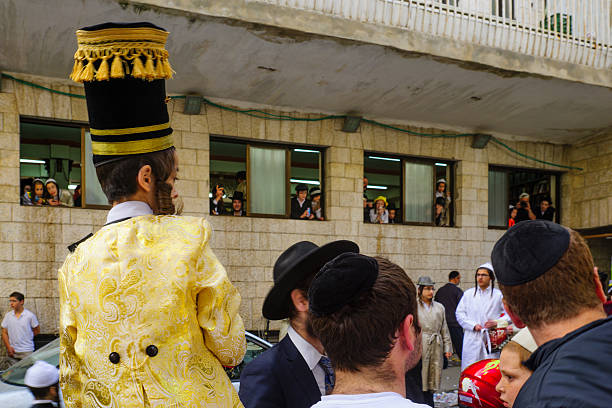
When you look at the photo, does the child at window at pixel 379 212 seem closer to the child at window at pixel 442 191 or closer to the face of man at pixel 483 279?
the child at window at pixel 442 191

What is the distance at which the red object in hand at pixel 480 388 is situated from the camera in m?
3.45

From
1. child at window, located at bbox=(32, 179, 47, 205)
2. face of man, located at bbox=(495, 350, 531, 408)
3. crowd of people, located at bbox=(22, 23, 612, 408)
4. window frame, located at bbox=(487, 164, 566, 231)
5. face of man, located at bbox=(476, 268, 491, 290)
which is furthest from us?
window frame, located at bbox=(487, 164, 566, 231)

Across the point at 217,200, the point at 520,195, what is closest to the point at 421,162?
the point at 520,195

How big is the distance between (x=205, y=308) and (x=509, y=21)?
35.3 ft

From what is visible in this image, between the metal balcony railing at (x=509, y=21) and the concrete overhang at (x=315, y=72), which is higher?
the metal balcony railing at (x=509, y=21)

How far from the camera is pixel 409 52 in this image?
9.92 metres

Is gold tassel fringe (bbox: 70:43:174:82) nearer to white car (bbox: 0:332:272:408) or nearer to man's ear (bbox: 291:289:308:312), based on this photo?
man's ear (bbox: 291:289:308:312)

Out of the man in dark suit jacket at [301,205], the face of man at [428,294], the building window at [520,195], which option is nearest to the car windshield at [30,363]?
the face of man at [428,294]

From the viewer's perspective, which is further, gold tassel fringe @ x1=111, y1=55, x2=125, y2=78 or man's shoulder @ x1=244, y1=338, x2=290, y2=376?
man's shoulder @ x1=244, y1=338, x2=290, y2=376

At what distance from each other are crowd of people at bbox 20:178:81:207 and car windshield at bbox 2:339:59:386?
557 centimetres

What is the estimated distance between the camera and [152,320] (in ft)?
6.33

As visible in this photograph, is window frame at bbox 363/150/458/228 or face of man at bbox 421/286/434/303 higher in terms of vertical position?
window frame at bbox 363/150/458/228

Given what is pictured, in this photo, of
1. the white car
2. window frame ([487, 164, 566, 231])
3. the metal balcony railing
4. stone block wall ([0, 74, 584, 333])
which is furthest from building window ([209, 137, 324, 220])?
the white car

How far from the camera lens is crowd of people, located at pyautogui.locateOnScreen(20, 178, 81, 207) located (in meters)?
10.2
